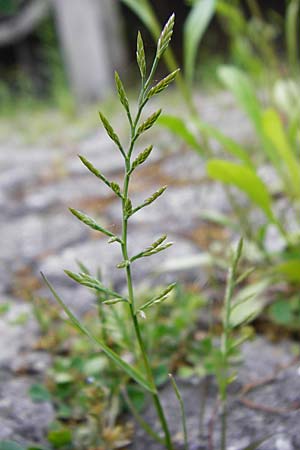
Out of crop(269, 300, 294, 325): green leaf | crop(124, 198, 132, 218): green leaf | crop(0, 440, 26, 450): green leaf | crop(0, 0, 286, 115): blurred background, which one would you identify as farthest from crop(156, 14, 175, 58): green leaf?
crop(0, 0, 286, 115): blurred background

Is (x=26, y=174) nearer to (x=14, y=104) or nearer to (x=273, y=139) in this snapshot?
(x=273, y=139)

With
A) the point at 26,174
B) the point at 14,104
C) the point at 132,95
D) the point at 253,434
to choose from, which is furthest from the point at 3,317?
the point at 14,104

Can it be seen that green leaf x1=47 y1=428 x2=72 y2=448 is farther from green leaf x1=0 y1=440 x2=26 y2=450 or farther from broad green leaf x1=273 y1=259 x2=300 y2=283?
broad green leaf x1=273 y1=259 x2=300 y2=283

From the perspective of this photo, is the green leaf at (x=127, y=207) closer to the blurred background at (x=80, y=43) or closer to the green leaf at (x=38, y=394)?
the green leaf at (x=38, y=394)

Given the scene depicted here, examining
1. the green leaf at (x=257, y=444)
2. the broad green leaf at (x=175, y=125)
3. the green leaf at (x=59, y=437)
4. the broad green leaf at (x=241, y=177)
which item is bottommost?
the green leaf at (x=257, y=444)

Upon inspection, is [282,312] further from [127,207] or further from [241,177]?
[127,207]

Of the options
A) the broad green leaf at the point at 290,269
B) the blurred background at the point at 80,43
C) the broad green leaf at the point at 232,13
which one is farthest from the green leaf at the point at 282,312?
the blurred background at the point at 80,43
